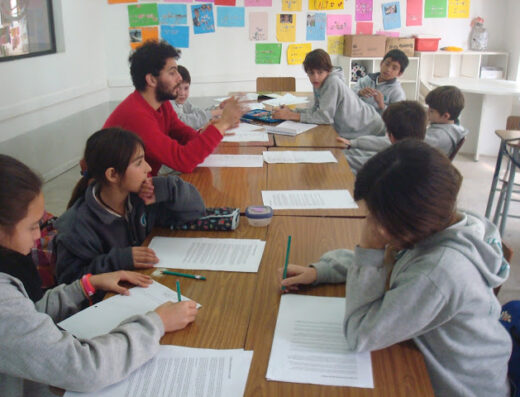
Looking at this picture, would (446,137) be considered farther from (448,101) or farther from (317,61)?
(317,61)

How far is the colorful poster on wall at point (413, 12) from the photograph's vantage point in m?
5.03

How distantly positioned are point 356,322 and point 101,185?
0.97m

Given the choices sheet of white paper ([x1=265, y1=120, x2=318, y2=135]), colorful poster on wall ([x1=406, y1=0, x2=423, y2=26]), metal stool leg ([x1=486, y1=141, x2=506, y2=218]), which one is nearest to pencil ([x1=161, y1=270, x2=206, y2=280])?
sheet of white paper ([x1=265, y1=120, x2=318, y2=135])

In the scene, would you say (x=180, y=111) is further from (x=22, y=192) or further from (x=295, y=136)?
(x=22, y=192)

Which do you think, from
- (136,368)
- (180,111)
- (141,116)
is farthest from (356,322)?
(180,111)

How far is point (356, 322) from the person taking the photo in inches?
37.1

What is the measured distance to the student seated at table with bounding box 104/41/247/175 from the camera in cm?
215

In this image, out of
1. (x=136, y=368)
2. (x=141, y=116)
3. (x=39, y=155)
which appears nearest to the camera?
(x=136, y=368)

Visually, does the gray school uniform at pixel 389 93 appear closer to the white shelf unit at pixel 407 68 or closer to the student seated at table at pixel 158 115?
the white shelf unit at pixel 407 68

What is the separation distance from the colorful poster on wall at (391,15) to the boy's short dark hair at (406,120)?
3.18m

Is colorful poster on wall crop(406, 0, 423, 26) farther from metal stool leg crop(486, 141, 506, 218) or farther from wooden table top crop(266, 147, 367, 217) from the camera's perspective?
wooden table top crop(266, 147, 367, 217)

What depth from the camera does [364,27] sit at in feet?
16.6

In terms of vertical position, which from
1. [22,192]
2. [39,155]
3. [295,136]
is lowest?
[39,155]

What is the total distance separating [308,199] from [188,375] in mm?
1011
